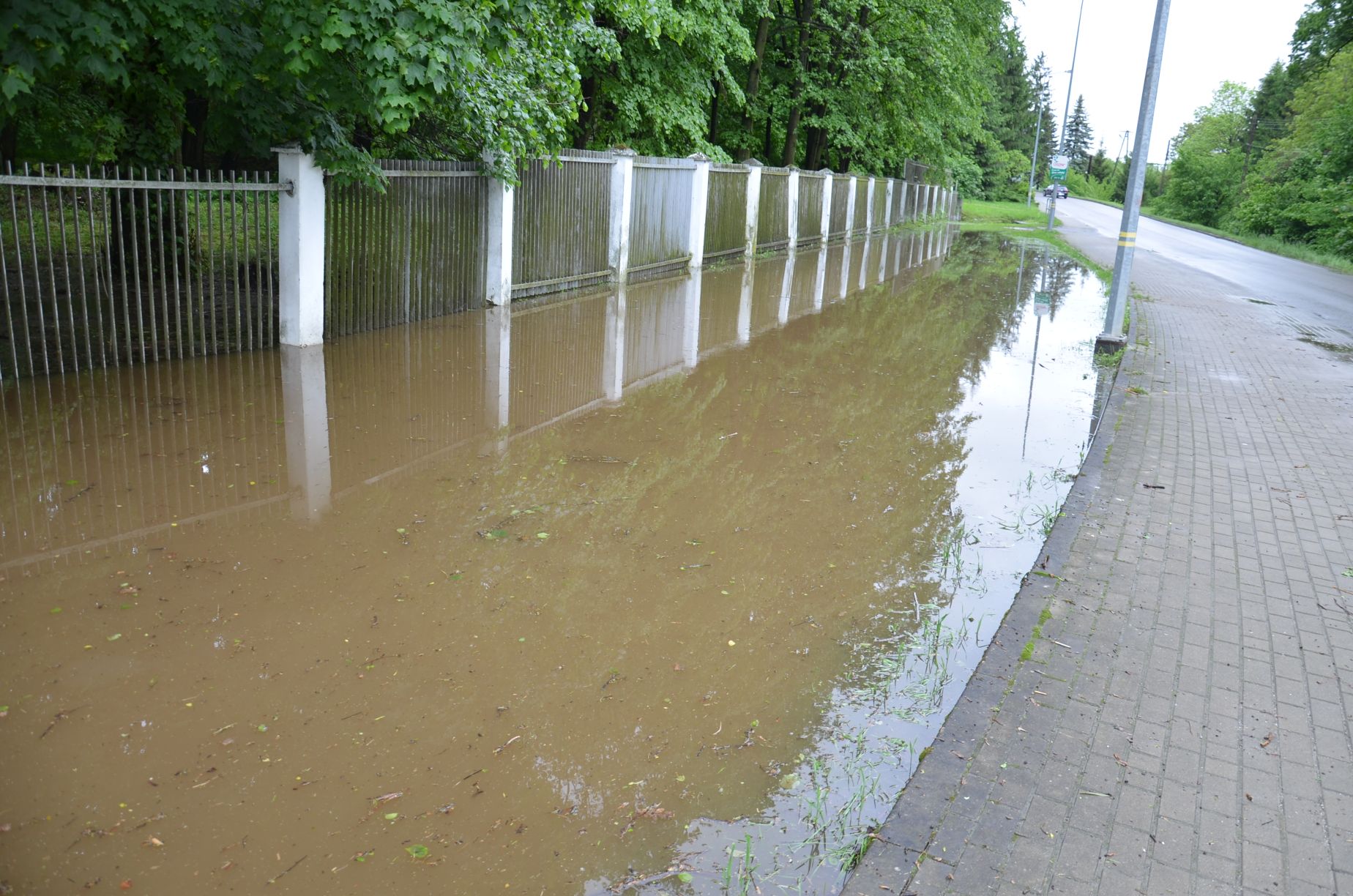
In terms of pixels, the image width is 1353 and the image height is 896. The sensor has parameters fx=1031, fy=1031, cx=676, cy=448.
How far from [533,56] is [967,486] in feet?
23.6

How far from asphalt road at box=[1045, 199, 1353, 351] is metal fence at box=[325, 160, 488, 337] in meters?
13.8

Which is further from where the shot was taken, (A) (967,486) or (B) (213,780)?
(A) (967,486)

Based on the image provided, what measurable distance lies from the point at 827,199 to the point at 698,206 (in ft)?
35.0

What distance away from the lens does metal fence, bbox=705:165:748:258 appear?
20.5 metres

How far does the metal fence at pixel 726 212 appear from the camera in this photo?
20545 millimetres

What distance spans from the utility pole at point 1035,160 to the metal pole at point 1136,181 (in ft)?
188

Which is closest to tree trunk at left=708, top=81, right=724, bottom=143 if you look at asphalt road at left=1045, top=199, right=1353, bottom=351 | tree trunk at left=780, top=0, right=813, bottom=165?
tree trunk at left=780, top=0, right=813, bottom=165

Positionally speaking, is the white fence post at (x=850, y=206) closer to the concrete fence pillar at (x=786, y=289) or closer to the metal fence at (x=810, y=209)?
the metal fence at (x=810, y=209)

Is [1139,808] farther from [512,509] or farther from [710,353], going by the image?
[710,353]

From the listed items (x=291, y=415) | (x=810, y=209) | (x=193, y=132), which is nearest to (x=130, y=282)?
(x=193, y=132)

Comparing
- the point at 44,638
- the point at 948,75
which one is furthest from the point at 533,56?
the point at 948,75

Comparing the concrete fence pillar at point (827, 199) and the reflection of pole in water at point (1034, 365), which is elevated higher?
the concrete fence pillar at point (827, 199)

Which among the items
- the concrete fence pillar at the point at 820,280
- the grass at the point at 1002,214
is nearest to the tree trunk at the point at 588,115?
the concrete fence pillar at the point at 820,280

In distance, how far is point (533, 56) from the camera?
37.8ft
